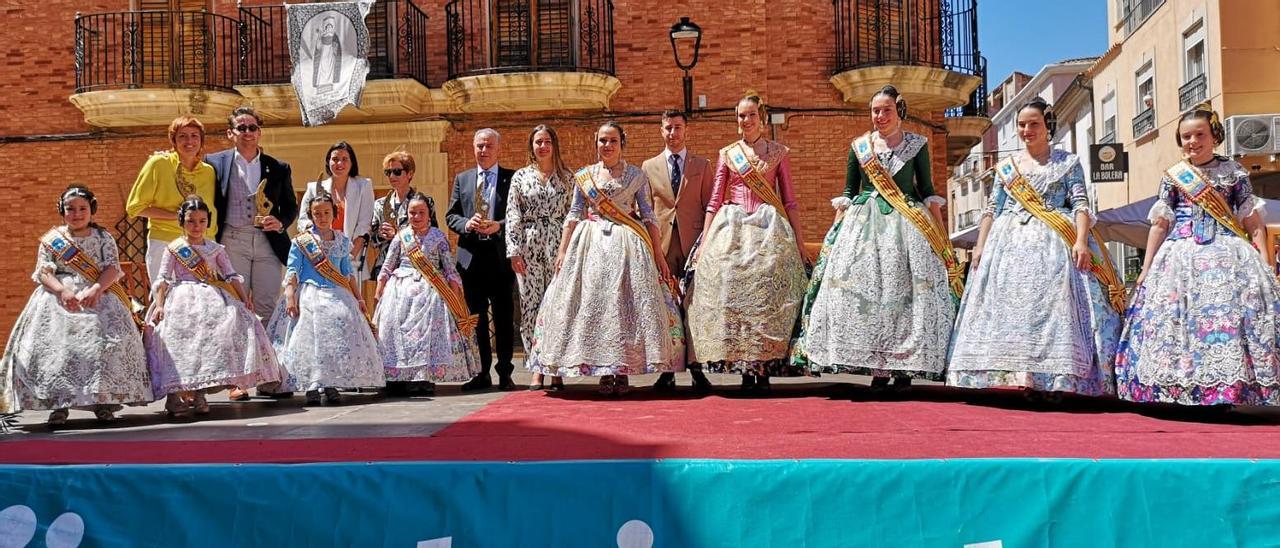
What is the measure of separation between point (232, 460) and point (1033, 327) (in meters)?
3.39

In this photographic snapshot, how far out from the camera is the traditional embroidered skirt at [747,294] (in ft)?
18.6

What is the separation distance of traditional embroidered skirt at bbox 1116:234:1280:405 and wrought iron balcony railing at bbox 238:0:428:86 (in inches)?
419

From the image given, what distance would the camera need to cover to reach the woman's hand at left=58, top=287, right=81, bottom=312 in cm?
523

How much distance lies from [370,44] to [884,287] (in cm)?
1028

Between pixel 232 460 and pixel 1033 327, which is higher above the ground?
pixel 1033 327

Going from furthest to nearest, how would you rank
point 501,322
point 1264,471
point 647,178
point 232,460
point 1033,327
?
point 501,322 → point 647,178 → point 1033,327 → point 232,460 → point 1264,471

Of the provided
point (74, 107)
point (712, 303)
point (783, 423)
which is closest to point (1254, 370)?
point (783, 423)

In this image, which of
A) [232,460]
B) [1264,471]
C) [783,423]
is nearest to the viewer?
[1264,471]

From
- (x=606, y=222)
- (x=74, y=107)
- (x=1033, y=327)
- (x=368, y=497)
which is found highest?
(x=74, y=107)

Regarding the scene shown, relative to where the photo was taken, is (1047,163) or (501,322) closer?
(1047,163)

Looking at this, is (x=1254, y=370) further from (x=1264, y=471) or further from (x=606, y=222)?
(x=606, y=222)

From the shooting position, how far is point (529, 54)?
1386 cm

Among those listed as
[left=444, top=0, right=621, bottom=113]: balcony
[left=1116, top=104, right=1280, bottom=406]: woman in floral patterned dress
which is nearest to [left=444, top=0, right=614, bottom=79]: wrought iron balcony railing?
[left=444, top=0, right=621, bottom=113]: balcony

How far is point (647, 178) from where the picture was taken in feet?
20.1
